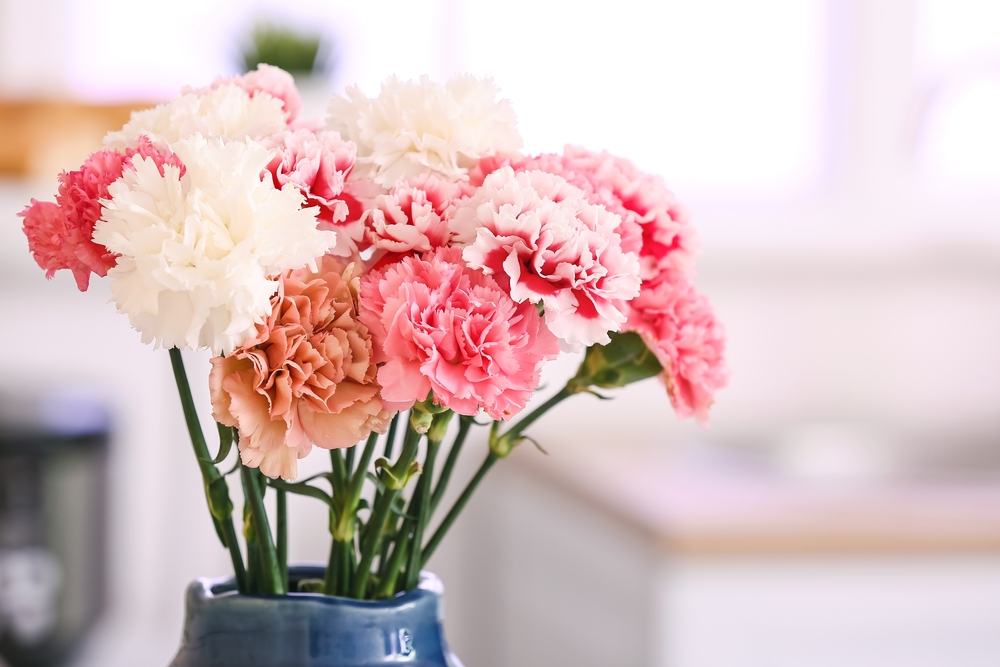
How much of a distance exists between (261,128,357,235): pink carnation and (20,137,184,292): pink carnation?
38 mm

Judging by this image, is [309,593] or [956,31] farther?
[956,31]

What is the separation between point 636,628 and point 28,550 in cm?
95

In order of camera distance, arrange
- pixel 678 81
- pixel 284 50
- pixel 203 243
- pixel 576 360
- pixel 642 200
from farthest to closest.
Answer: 1. pixel 678 81
2. pixel 576 360
3. pixel 284 50
4. pixel 642 200
5. pixel 203 243

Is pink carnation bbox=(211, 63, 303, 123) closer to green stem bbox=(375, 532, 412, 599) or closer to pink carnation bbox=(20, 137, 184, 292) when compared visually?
pink carnation bbox=(20, 137, 184, 292)

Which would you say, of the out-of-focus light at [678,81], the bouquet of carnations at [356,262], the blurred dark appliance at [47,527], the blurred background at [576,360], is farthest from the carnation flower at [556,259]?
the out-of-focus light at [678,81]

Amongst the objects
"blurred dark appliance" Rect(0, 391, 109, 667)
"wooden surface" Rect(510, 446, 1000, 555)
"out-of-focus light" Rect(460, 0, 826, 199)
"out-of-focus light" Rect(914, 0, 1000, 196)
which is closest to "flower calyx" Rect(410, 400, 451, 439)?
"wooden surface" Rect(510, 446, 1000, 555)

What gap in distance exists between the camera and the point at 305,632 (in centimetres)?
43

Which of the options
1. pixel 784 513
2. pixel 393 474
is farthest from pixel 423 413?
pixel 784 513

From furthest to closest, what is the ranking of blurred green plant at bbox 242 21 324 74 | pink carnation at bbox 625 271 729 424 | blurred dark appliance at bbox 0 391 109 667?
blurred green plant at bbox 242 21 324 74
blurred dark appliance at bbox 0 391 109 667
pink carnation at bbox 625 271 729 424

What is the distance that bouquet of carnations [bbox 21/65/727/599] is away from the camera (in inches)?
14.1

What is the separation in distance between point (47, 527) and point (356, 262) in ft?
4.84

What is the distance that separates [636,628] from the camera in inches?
50.6

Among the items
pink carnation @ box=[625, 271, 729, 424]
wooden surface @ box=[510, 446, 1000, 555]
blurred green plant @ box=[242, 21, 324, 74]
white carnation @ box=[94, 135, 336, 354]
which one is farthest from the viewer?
blurred green plant @ box=[242, 21, 324, 74]

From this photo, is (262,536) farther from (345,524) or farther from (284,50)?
(284,50)
